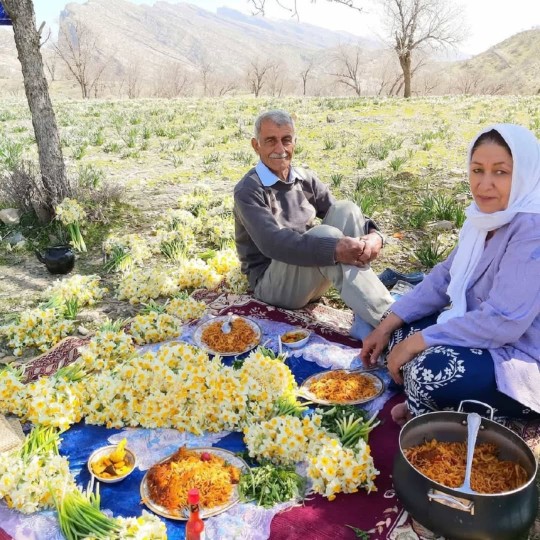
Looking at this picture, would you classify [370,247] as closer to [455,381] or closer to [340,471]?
[455,381]

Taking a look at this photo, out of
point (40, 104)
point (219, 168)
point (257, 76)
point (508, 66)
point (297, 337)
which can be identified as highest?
point (508, 66)

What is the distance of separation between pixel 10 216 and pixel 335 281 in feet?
14.0

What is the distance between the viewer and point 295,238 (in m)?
3.43

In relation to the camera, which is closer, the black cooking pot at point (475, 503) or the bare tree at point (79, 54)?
the black cooking pot at point (475, 503)

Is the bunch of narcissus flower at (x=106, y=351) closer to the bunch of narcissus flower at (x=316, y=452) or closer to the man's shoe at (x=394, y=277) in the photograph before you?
the bunch of narcissus flower at (x=316, y=452)

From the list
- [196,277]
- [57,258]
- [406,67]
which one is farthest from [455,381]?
[406,67]

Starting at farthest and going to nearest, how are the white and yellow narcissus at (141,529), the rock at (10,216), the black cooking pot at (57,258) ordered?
1. the rock at (10,216)
2. the black cooking pot at (57,258)
3. the white and yellow narcissus at (141,529)

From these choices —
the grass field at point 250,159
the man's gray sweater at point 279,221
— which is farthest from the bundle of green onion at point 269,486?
the grass field at point 250,159

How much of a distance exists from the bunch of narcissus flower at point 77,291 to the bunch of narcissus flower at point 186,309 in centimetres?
84

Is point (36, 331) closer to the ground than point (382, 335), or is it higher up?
closer to the ground

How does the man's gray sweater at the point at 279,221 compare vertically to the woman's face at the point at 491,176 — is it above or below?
below

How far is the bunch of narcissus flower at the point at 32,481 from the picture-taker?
2188 mm

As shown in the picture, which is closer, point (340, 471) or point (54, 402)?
point (340, 471)

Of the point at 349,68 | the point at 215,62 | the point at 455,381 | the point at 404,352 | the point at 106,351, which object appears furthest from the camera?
the point at 215,62
